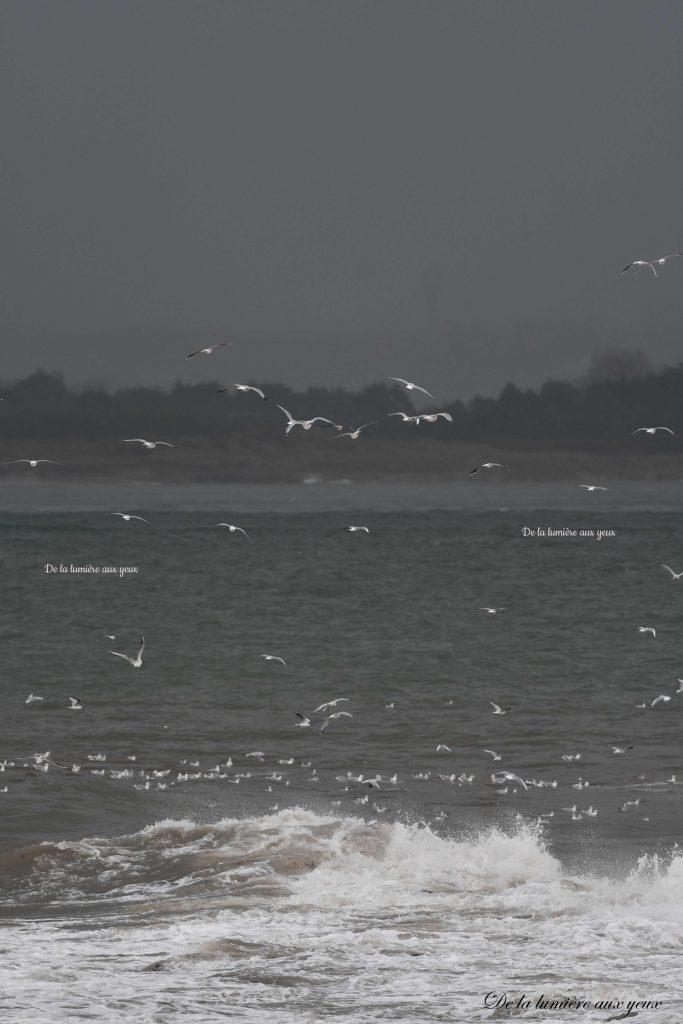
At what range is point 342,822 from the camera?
18672 mm

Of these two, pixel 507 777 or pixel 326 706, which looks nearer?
pixel 507 777

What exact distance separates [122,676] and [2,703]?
489cm

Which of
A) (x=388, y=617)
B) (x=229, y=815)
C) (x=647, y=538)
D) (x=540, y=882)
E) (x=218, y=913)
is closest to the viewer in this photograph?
(x=218, y=913)

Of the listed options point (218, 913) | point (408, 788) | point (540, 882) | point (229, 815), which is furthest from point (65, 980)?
point (408, 788)

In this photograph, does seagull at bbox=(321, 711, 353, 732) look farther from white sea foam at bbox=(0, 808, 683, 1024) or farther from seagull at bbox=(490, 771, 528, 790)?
white sea foam at bbox=(0, 808, 683, 1024)

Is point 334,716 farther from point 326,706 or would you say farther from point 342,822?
point 342,822

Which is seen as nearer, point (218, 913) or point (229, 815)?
point (218, 913)

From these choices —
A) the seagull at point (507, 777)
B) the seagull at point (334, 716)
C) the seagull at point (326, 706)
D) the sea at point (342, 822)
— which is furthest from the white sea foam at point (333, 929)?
the seagull at point (334, 716)

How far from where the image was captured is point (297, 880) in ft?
52.2

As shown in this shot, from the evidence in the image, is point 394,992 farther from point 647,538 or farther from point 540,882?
point 647,538

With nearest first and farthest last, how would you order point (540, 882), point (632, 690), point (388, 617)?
point (540, 882), point (632, 690), point (388, 617)

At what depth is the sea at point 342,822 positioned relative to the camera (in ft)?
39.3

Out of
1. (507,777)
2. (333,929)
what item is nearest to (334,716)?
(507,777)

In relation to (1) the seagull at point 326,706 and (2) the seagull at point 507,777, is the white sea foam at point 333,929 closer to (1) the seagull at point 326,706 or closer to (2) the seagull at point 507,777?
(2) the seagull at point 507,777
